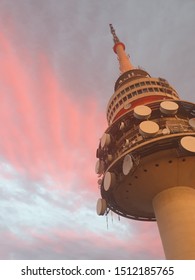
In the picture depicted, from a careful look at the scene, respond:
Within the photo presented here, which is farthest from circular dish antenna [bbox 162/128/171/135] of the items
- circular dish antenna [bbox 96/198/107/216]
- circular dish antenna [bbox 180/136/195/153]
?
circular dish antenna [bbox 96/198/107/216]

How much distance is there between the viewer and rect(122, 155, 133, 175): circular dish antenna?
84.1ft

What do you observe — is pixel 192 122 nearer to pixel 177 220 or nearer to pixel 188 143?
pixel 188 143

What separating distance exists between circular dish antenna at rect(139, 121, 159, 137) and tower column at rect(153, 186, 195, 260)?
215 inches

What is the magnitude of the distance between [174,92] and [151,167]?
628 inches

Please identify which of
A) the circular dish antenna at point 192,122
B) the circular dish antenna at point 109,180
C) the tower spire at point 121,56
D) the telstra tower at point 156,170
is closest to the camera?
the telstra tower at point 156,170

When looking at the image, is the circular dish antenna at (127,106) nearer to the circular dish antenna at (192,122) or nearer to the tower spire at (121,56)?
the circular dish antenna at (192,122)

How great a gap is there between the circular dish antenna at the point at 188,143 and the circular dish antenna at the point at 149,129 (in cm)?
259

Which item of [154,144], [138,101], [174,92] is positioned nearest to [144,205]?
[154,144]

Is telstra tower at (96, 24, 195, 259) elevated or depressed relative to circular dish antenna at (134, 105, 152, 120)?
depressed

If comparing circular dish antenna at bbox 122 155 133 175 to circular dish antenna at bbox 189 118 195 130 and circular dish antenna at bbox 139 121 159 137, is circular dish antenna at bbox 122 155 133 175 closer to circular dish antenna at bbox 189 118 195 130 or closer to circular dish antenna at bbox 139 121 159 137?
circular dish antenna at bbox 139 121 159 137

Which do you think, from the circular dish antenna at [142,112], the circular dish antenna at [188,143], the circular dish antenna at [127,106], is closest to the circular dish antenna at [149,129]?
the circular dish antenna at [142,112]

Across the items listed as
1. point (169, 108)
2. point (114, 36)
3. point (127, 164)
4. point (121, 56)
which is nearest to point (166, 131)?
point (169, 108)

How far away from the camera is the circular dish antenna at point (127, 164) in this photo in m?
25.6
